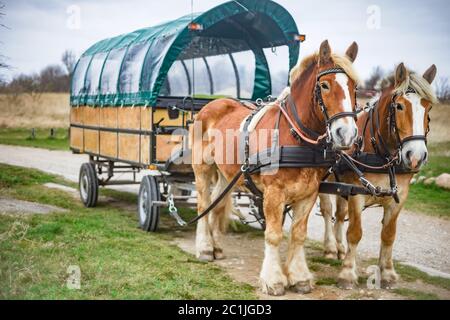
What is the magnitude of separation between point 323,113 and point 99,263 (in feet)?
9.86

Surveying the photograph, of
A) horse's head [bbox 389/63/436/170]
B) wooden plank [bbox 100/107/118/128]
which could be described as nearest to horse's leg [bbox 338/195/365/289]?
horse's head [bbox 389/63/436/170]

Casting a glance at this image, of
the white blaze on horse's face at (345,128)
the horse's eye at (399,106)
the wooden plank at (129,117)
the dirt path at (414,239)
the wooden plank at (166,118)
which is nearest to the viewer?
the white blaze on horse's face at (345,128)

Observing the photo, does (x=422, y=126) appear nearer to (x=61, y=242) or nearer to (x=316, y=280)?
(x=316, y=280)

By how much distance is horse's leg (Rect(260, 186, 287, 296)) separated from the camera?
5.20 metres

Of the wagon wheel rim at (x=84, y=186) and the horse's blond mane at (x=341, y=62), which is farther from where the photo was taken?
Answer: the wagon wheel rim at (x=84, y=186)

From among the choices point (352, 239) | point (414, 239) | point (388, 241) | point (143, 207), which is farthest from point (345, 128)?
point (143, 207)

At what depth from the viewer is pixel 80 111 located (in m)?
11.2

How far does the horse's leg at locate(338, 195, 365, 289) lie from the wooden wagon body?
113 inches

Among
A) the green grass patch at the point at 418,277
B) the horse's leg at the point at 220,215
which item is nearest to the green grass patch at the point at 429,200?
the green grass patch at the point at 418,277

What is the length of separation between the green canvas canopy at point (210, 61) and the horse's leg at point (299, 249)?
3397 millimetres

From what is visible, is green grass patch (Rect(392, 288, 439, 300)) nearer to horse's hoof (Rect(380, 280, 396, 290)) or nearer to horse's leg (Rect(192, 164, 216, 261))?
horse's hoof (Rect(380, 280, 396, 290))

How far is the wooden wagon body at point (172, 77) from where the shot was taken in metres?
7.78

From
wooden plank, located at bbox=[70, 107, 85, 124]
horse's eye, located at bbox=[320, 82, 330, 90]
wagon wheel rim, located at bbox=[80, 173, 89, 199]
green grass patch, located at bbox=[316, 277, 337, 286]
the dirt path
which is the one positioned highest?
horse's eye, located at bbox=[320, 82, 330, 90]

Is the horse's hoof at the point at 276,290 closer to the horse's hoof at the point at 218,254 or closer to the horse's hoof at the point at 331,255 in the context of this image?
the horse's hoof at the point at 218,254
